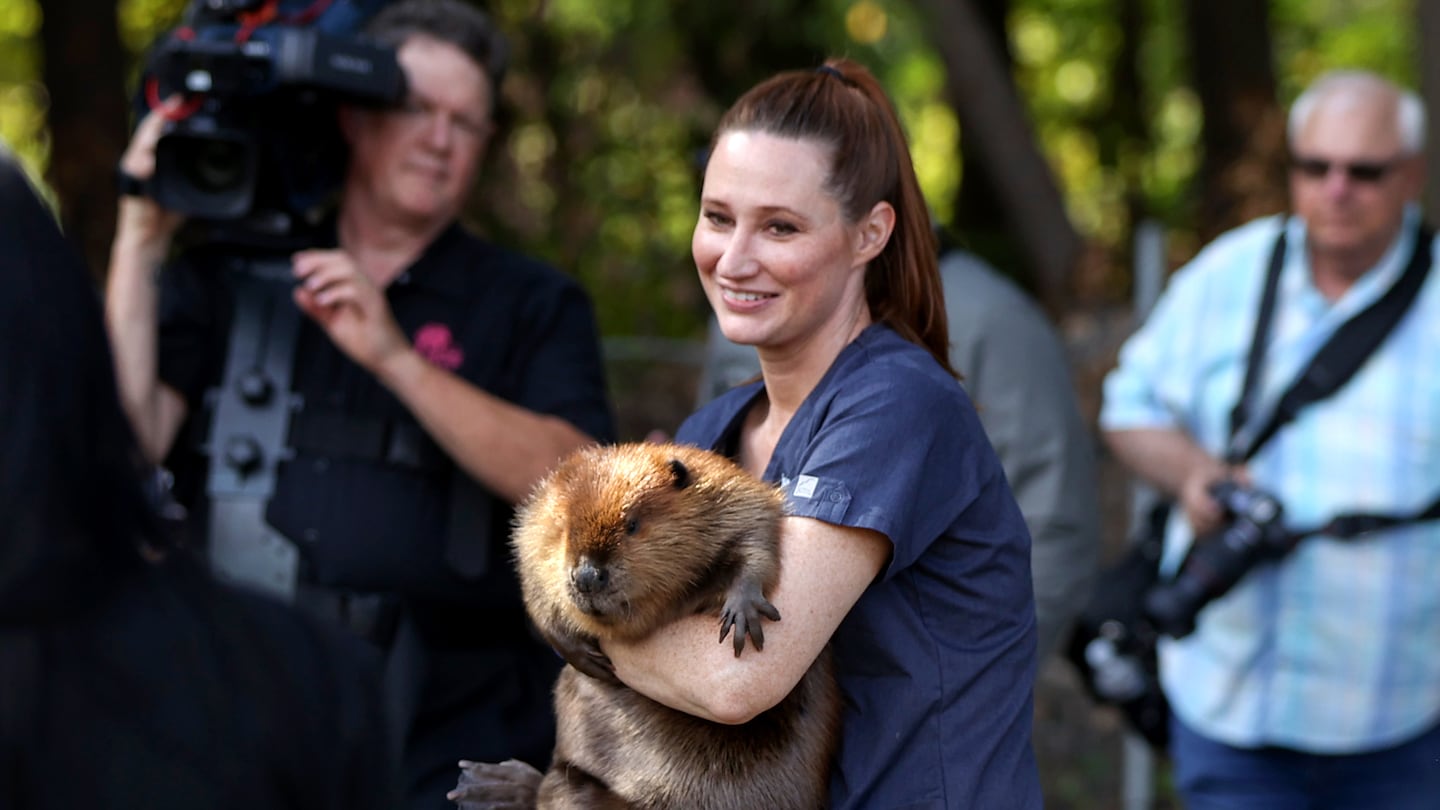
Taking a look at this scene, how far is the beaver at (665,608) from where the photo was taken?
6.88ft

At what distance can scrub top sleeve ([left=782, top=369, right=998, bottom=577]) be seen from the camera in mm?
2057

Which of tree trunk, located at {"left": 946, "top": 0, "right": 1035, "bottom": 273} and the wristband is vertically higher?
the wristband

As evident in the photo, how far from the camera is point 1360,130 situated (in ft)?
13.0

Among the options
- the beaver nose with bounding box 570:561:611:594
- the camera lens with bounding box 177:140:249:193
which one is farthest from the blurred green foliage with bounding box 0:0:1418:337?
the beaver nose with bounding box 570:561:611:594

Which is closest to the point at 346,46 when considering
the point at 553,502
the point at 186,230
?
the point at 186,230

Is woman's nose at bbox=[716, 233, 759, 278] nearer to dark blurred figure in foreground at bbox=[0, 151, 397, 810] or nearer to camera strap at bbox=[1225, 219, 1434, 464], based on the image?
dark blurred figure in foreground at bbox=[0, 151, 397, 810]

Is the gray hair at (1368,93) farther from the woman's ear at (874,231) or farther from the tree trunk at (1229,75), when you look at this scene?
the tree trunk at (1229,75)

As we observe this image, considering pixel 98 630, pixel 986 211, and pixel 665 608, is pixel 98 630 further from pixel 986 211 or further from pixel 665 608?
pixel 986 211

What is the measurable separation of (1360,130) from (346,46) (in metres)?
2.48

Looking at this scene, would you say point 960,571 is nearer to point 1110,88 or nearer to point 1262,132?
point 1262,132

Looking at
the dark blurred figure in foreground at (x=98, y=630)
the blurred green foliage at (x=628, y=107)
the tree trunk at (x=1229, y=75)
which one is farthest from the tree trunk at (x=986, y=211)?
the dark blurred figure in foreground at (x=98, y=630)

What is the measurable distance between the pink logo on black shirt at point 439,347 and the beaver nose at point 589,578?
1391mm

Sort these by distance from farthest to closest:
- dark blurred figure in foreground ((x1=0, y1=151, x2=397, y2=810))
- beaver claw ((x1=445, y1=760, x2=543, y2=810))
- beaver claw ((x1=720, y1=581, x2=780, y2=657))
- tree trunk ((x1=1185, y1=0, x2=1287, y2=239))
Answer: tree trunk ((x1=1185, y1=0, x2=1287, y2=239)) → beaver claw ((x1=445, y1=760, x2=543, y2=810)) → beaver claw ((x1=720, y1=581, x2=780, y2=657)) → dark blurred figure in foreground ((x1=0, y1=151, x2=397, y2=810))

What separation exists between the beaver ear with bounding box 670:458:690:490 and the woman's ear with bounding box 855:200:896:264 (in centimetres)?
42
